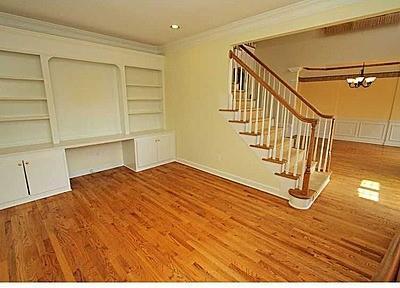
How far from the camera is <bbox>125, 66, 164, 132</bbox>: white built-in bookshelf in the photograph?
4.42m

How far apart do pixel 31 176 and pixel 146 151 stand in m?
1.86

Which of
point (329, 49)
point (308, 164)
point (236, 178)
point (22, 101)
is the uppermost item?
point (329, 49)

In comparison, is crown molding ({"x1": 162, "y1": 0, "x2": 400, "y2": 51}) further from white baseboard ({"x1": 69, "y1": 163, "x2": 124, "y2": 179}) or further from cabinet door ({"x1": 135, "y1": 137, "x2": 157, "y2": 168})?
white baseboard ({"x1": 69, "y1": 163, "x2": 124, "y2": 179})

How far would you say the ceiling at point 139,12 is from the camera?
8.31 feet

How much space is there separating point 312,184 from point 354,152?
346 cm

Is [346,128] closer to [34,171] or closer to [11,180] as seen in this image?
[34,171]

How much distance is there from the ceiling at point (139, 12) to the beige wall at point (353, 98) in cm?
592

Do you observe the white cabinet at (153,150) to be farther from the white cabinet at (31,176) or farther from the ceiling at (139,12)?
the ceiling at (139,12)

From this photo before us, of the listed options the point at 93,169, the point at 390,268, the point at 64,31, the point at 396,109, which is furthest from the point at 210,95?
the point at 396,109

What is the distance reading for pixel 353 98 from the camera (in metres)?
7.07

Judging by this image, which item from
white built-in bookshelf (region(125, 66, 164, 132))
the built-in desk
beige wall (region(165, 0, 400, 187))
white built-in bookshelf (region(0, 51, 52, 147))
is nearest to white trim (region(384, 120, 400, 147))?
beige wall (region(165, 0, 400, 187))

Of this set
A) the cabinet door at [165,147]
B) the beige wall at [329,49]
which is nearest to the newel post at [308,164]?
the beige wall at [329,49]

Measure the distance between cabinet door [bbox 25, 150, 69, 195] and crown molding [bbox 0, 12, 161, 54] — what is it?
1867 mm

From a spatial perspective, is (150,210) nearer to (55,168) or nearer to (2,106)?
(55,168)
